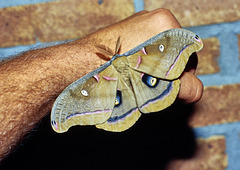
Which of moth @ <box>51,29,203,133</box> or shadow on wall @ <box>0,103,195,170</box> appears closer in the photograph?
moth @ <box>51,29,203,133</box>

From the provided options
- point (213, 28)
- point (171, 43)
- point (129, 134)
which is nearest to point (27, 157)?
point (129, 134)

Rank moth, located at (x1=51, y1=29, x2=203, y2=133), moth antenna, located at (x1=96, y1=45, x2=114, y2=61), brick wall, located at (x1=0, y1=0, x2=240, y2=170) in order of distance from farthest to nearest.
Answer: brick wall, located at (x1=0, y1=0, x2=240, y2=170) < moth antenna, located at (x1=96, y1=45, x2=114, y2=61) < moth, located at (x1=51, y1=29, x2=203, y2=133)

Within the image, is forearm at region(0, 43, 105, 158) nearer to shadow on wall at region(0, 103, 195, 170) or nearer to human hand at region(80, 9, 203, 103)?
human hand at region(80, 9, 203, 103)

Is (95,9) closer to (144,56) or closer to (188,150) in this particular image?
(144,56)

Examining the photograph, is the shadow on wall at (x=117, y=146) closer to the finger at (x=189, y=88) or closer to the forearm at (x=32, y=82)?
the finger at (x=189, y=88)

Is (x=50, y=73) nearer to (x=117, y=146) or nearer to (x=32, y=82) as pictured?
(x=32, y=82)

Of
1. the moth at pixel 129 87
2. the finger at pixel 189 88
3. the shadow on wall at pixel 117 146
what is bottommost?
the shadow on wall at pixel 117 146

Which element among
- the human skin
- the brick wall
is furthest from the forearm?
the brick wall

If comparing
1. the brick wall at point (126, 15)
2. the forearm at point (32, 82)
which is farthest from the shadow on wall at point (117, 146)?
the forearm at point (32, 82)
